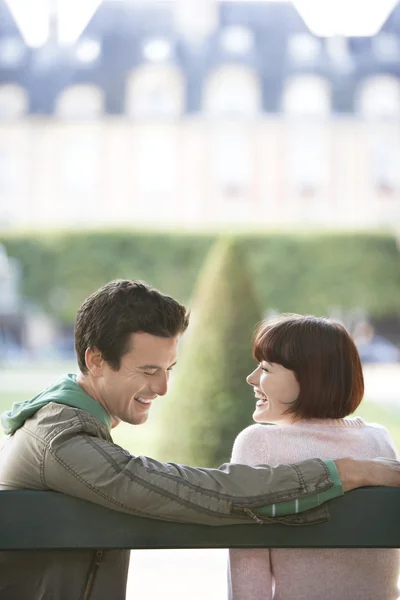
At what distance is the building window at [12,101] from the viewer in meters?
26.2

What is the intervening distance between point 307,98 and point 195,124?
3330 mm

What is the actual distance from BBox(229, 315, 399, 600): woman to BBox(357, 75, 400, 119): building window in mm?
25652

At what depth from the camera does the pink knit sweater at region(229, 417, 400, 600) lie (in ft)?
5.14

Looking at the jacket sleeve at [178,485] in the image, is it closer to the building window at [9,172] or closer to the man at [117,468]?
the man at [117,468]

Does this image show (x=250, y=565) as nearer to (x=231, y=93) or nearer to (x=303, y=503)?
(x=303, y=503)

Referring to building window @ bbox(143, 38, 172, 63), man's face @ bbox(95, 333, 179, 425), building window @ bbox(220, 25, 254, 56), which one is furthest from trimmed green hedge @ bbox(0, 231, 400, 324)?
man's face @ bbox(95, 333, 179, 425)

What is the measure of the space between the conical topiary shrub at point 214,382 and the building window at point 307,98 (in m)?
20.9

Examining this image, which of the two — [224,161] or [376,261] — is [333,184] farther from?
[376,261]

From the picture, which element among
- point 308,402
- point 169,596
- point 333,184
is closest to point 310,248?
point 333,184

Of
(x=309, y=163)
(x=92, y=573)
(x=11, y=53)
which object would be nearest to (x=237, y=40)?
(x=309, y=163)

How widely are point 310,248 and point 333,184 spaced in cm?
635

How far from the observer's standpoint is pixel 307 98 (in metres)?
26.4

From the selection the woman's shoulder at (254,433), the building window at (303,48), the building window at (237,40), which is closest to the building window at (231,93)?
the building window at (237,40)

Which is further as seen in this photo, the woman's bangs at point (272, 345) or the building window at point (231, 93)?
the building window at point (231, 93)
